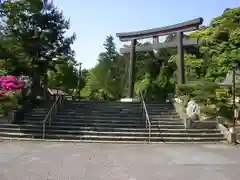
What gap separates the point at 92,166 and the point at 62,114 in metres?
8.84

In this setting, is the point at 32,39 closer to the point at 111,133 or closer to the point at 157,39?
the point at 157,39

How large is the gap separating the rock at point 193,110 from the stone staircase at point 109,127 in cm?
63

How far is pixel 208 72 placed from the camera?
85.5 feet

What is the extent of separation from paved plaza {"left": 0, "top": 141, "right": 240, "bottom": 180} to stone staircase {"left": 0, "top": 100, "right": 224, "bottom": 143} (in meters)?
1.20

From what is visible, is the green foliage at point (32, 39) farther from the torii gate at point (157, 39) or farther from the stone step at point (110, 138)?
the stone step at point (110, 138)

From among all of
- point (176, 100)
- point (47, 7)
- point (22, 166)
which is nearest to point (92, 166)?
point (22, 166)

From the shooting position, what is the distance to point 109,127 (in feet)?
50.4

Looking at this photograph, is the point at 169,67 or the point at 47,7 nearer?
the point at 47,7

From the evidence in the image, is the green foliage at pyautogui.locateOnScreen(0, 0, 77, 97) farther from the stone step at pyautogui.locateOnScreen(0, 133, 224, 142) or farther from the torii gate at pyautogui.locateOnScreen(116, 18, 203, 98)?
the stone step at pyautogui.locateOnScreen(0, 133, 224, 142)

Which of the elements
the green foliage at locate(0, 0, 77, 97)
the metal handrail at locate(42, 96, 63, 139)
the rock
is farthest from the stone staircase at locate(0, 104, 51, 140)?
the rock

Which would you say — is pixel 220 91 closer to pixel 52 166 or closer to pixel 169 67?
pixel 169 67

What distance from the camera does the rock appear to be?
16.1 meters

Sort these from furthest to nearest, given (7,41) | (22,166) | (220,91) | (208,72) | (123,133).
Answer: (208,72), (7,41), (220,91), (123,133), (22,166)

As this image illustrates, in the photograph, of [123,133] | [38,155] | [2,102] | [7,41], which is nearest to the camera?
[38,155]
